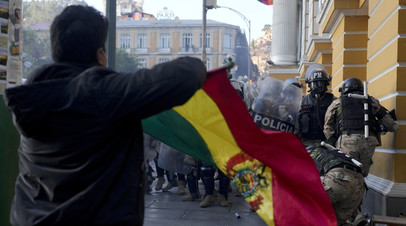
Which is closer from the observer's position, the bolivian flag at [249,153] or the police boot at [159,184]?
the bolivian flag at [249,153]

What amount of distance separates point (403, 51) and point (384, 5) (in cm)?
104

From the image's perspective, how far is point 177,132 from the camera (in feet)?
9.16

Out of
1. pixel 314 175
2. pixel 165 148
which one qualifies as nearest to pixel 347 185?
pixel 314 175

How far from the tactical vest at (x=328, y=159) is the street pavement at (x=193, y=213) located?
2.54 metres

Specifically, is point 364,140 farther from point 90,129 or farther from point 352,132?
point 90,129

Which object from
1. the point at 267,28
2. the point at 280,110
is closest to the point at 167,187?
the point at 280,110

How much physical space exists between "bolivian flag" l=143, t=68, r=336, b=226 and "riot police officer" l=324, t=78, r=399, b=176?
353 cm

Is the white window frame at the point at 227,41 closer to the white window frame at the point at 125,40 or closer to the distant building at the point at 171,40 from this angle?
the distant building at the point at 171,40

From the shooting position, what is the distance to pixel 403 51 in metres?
6.22

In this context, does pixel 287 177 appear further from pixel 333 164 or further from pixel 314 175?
pixel 333 164

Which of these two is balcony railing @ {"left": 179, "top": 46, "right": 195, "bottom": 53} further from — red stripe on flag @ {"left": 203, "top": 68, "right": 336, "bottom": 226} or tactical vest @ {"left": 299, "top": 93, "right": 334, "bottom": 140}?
red stripe on flag @ {"left": 203, "top": 68, "right": 336, "bottom": 226}

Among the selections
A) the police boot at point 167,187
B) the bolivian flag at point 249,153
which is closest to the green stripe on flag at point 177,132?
the bolivian flag at point 249,153

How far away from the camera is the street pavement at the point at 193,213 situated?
7.18m

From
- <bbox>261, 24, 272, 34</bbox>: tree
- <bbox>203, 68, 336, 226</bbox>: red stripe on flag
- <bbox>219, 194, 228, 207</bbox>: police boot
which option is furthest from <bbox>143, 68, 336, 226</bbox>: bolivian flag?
<bbox>261, 24, 272, 34</bbox>: tree
